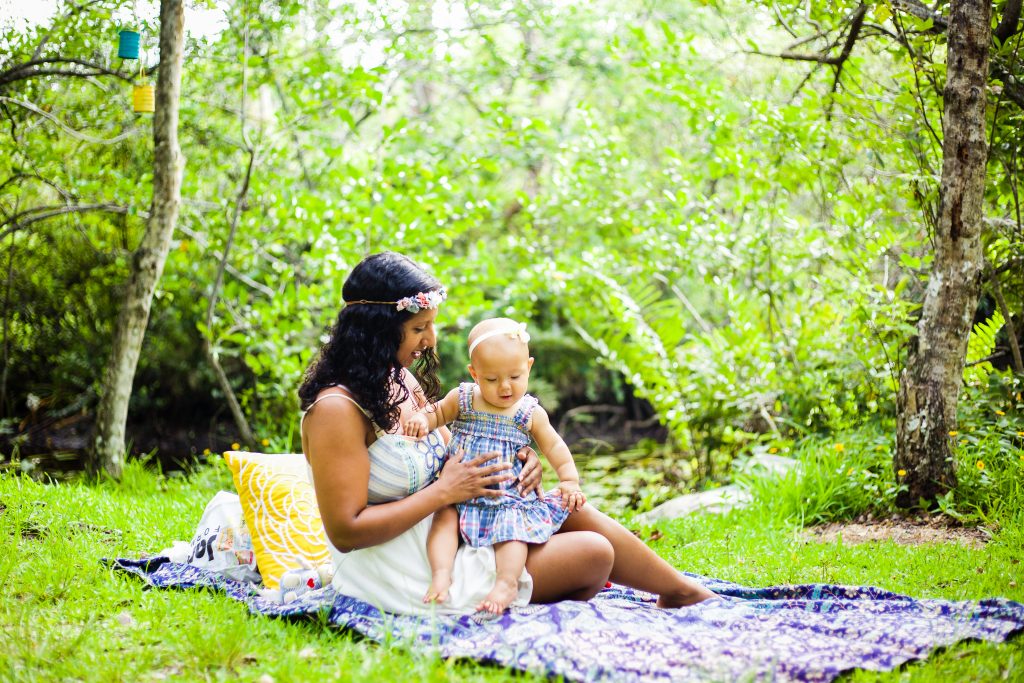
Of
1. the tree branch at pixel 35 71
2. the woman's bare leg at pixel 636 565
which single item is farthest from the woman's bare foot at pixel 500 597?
the tree branch at pixel 35 71

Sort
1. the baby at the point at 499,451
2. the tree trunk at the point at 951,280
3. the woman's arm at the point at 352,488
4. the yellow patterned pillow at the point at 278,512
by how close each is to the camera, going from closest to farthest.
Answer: the woman's arm at the point at 352,488, the baby at the point at 499,451, the yellow patterned pillow at the point at 278,512, the tree trunk at the point at 951,280

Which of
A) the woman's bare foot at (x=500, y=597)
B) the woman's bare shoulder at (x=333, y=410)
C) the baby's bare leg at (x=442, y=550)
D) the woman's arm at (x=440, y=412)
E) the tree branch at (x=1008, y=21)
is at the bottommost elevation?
the woman's bare foot at (x=500, y=597)

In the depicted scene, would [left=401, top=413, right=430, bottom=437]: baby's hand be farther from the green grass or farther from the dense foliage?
the dense foliage

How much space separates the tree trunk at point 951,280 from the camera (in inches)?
155

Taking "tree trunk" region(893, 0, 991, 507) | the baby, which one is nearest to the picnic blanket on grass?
the baby

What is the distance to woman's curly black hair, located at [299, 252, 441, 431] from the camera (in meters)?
2.70

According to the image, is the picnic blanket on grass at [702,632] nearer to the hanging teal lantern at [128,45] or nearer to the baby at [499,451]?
the baby at [499,451]

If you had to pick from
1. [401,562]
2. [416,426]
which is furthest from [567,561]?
[416,426]

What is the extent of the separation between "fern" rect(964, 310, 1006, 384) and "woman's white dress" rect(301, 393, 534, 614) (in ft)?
11.1

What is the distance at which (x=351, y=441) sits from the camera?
261cm

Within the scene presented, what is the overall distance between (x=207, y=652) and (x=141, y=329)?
317 cm

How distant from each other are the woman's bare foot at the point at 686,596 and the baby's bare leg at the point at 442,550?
2.54 feet

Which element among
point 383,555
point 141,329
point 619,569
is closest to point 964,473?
point 619,569

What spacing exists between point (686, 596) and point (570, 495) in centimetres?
55
